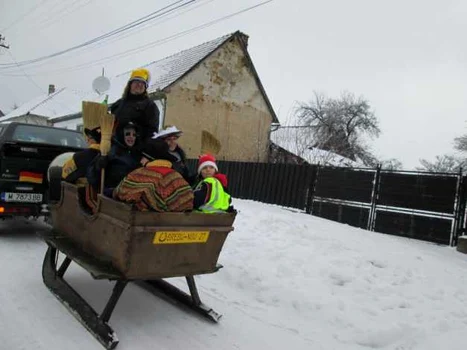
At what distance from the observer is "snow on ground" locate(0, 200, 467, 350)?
3.79 metres

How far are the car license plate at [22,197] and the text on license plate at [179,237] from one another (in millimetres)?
3749

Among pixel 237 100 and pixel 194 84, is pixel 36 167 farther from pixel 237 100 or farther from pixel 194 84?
pixel 237 100

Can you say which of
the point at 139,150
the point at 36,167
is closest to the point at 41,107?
the point at 36,167

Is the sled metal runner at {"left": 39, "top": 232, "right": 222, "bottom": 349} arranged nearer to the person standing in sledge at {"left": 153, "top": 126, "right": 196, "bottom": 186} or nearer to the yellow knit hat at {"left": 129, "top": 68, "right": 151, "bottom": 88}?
the person standing in sledge at {"left": 153, "top": 126, "right": 196, "bottom": 186}

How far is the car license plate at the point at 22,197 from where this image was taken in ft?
20.5

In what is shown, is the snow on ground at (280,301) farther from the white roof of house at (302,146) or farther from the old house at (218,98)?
the old house at (218,98)

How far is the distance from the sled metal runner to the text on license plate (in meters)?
0.42

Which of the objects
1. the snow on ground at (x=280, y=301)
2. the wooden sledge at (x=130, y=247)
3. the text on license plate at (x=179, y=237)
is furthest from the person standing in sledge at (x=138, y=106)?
the snow on ground at (x=280, y=301)

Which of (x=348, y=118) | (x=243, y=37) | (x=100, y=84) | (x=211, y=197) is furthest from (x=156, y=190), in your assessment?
(x=348, y=118)

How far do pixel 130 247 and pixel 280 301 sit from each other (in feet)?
8.08

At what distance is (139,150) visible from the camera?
4406mm

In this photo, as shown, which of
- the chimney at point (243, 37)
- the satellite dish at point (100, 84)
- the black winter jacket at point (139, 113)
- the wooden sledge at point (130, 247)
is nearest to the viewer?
the wooden sledge at point (130, 247)

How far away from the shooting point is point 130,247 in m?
3.37

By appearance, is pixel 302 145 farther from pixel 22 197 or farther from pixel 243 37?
pixel 22 197
